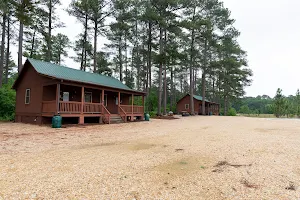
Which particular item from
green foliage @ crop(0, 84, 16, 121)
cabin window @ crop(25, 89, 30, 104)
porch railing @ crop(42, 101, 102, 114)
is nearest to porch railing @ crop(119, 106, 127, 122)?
porch railing @ crop(42, 101, 102, 114)

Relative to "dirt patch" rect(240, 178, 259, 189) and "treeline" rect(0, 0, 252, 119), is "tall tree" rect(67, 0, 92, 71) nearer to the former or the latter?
"treeline" rect(0, 0, 252, 119)

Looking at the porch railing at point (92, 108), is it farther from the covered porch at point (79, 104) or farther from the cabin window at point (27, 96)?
the cabin window at point (27, 96)

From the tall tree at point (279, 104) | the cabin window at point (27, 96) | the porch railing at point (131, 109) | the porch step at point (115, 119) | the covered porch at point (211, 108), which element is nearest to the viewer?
the cabin window at point (27, 96)

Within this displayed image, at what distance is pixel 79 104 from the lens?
12875 millimetres

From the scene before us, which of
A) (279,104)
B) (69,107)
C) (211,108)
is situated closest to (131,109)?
(69,107)

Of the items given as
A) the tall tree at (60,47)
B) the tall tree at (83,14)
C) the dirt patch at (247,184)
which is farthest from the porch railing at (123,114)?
the tall tree at (60,47)

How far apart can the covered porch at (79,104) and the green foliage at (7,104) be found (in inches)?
208

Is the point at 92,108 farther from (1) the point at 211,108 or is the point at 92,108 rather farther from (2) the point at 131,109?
(1) the point at 211,108

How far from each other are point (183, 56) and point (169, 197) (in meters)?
19.7

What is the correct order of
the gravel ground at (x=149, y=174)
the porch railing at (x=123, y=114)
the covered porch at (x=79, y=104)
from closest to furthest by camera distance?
the gravel ground at (x=149, y=174)
the covered porch at (x=79, y=104)
the porch railing at (x=123, y=114)

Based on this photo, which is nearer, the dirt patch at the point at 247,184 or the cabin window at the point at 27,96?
the dirt patch at the point at 247,184

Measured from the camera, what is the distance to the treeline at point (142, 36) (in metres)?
20.4

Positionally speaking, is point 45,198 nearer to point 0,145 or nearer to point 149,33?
point 0,145

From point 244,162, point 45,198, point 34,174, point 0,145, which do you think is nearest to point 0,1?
point 0,145
